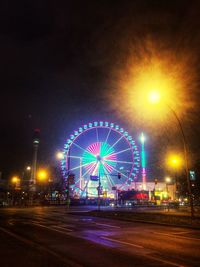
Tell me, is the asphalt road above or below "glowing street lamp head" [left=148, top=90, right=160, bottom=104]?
below

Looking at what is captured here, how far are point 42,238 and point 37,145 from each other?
405 feet

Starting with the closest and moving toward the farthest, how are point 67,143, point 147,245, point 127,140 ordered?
point 147,245, point 67,143, point 127,140

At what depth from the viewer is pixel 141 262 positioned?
944 cm

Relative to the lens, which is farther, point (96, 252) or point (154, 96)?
point (154, 96)

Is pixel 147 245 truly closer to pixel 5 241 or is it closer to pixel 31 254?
pixel 31 254

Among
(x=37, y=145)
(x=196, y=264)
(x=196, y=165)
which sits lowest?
(x=196, y=264)

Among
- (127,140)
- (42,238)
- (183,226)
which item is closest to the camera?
(42,238)

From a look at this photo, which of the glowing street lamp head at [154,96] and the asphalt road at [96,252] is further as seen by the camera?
the glowing street lamp head at [154,96]

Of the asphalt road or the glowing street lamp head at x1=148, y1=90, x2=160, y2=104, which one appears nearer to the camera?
the asphalt road

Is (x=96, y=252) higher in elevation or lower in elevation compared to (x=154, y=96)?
lower

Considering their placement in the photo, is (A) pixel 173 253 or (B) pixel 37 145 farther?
(B) pixel 37 145

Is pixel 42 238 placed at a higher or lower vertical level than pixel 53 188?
lower

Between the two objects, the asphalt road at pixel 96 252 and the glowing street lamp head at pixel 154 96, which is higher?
the glowing street lamp head at pixel 154 96

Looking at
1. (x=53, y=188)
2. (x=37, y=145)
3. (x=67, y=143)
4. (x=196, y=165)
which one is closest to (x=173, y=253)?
(x=196, y=165)
